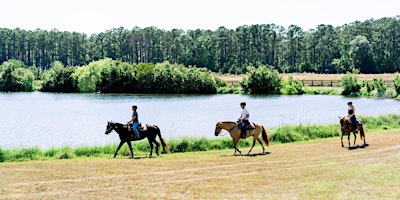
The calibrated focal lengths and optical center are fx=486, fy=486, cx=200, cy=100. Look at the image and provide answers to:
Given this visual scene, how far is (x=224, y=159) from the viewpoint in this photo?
19.9 meters

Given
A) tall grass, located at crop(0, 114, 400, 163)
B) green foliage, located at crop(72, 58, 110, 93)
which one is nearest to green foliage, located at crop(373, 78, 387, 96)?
tall grass, located at crop(0, 114, 400, 163)

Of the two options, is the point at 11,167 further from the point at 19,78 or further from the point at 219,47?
the point at 219,47

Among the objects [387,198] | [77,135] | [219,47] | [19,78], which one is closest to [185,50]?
[219,47]

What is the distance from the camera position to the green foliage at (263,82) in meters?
88.3

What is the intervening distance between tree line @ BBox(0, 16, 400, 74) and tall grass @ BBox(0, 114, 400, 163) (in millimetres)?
99202

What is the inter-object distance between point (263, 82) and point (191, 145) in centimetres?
6608

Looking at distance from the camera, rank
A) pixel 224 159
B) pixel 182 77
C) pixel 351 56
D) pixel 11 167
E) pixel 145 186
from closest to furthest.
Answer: pixel 145 186, pixel 11 167, pixel 224 159, pixel 182 77, pixel 351 56

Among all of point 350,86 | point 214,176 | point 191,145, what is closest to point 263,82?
point 350,86

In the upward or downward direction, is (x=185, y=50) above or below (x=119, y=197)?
above

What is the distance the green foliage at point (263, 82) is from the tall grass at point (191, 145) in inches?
2149

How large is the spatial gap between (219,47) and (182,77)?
6881 centimetres

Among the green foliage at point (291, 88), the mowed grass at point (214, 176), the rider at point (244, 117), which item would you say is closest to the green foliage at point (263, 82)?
the green foliage at point (291, 88)

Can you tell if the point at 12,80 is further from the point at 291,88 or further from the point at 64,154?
the point at 64,154

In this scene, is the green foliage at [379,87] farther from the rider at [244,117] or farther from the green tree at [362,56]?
the rider at [244,117]
